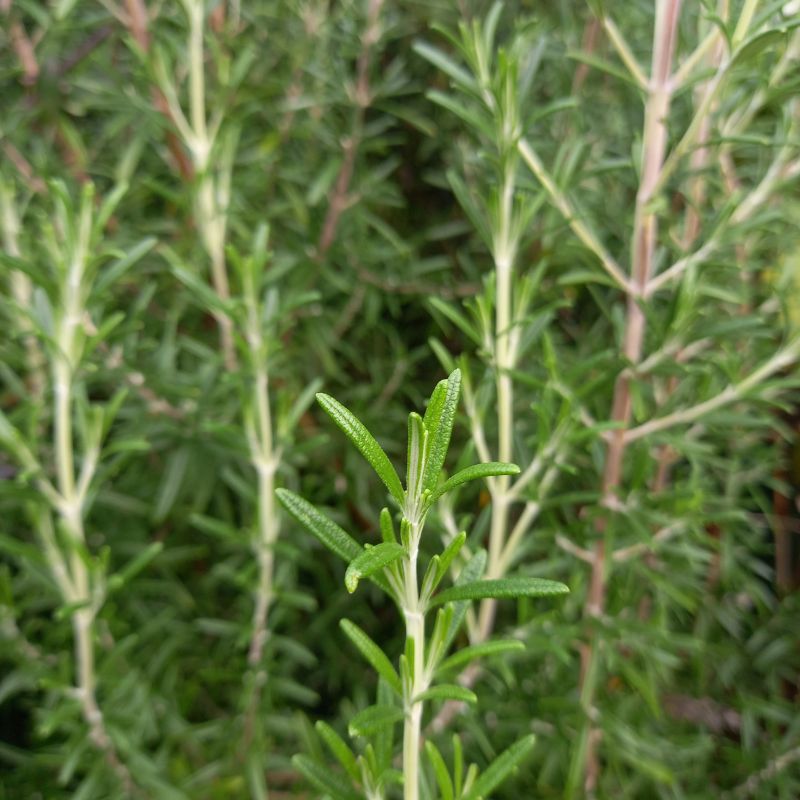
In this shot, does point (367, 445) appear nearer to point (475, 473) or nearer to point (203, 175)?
point (475, 473)

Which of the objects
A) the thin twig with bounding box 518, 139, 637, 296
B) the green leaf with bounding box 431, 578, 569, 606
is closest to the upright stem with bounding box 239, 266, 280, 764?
the thin twig with bounding box 518, 139, 637, 296

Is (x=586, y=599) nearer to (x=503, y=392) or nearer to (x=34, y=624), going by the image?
(x=503, y=392)

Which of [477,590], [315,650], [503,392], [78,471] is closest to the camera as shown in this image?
[477,590]

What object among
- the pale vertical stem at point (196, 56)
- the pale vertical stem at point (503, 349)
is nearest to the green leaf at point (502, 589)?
the pale vertical stem at point (503, 349)

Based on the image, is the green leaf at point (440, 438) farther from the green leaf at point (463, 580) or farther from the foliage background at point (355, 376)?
the foliage background at point (355, 376)

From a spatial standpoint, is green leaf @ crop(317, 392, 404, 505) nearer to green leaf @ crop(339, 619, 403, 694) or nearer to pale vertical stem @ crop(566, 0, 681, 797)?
green leaf @ crop(339, 619, 403, 694)

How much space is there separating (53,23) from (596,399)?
2.35 feet

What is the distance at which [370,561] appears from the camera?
0.32 metres

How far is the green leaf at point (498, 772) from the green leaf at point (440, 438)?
173 mm

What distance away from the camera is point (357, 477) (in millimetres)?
943

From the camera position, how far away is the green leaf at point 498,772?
407 mm

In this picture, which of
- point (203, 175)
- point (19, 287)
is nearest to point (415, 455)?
point (203, 175)

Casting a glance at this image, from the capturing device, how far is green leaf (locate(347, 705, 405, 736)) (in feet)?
1.26

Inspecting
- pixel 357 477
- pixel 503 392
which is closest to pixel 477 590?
pixel 503 392
